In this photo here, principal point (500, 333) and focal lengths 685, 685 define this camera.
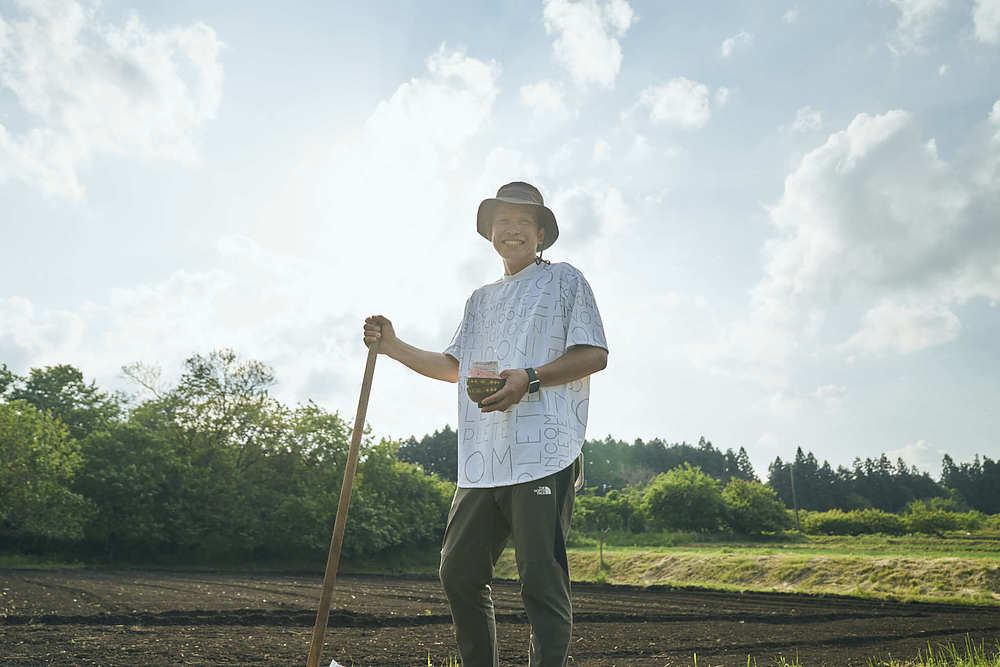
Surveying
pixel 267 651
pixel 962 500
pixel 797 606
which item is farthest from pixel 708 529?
pixel 962 500

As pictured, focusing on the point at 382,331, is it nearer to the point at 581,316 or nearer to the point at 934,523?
the point at 581,316

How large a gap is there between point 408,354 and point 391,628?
8.51 metres

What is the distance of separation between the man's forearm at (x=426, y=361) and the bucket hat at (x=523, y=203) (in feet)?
2.03

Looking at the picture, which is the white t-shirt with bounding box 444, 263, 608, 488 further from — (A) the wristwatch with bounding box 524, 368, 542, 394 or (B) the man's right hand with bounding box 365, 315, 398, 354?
(B) the man's right hand with bounding box 365, 315, 398, 354

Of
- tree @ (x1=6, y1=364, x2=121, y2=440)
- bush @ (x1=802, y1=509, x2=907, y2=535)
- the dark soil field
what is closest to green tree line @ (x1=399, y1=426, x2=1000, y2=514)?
bush @ (x1=802, y1=509, x2=907, y2=535)

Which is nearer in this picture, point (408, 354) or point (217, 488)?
point (408, 354)

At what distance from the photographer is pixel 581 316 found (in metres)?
2.54

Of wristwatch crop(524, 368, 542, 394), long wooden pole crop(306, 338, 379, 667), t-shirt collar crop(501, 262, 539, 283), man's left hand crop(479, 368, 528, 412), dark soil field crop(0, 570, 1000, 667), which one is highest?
t-shirt collar crop(501, 262, 539, 283)

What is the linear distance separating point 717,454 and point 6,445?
95.8m

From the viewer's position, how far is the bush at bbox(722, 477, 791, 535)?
46.1m

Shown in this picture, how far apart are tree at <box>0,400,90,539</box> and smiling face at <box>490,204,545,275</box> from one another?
30235 millimetres

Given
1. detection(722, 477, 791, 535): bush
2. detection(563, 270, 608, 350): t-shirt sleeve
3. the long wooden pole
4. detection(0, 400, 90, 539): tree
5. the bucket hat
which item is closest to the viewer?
detection(563, 270, 608, 350): t-shirt sleeve

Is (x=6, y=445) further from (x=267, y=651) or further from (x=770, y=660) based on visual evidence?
(x=770, y=660)

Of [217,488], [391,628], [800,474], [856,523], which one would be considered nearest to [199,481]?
[217,488]
